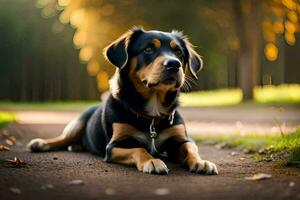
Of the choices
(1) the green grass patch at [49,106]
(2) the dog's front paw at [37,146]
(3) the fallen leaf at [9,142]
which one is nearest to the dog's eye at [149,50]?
(2) the dog's front paw at [37,146]

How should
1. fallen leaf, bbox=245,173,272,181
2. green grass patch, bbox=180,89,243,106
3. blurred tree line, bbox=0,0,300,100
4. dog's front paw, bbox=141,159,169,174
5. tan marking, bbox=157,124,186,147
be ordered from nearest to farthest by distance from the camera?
fallen leaf, bbox=245,173,272,181
dog's front paw, bbox=141,159,169,174
tan marking, bbox=157,124,186,147
blurred tree line, bbox=0,0,300,100
green grass patch, bbox=180,89,243,106

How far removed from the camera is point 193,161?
532 cm

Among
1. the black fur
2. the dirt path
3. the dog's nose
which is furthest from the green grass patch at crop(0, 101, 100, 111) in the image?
the dog's nose

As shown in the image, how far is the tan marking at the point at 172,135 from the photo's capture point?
234 inches

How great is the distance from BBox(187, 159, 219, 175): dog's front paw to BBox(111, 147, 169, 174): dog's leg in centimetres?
29

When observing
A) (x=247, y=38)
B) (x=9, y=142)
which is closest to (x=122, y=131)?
(x=9, y=142)

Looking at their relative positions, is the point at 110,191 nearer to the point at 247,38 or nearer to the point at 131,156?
the point at 131,156

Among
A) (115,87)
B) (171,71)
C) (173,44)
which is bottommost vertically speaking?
(115,87)

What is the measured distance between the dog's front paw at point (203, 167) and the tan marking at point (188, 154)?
10 centimetres

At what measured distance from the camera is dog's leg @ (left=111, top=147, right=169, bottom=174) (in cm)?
502

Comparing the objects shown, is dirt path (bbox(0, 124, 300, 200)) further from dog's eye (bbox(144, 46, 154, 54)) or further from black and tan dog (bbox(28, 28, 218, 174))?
dog's eye (bbox(144, 46, 154, 54))

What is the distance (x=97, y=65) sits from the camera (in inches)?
877

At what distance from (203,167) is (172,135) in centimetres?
94

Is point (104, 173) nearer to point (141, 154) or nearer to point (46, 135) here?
point (141, 154)
